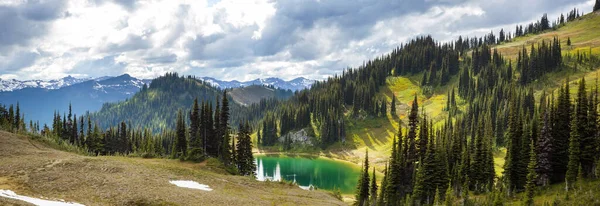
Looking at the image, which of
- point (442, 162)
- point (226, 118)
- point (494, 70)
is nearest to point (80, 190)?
point (226, 118)

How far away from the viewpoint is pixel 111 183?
41.1 metres

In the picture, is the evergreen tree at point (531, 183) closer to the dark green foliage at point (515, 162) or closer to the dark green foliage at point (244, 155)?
the dark green foliage at point (515, 162)

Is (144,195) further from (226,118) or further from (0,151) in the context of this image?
(226,118)

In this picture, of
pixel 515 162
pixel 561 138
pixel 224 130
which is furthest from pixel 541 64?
pixel 224 130

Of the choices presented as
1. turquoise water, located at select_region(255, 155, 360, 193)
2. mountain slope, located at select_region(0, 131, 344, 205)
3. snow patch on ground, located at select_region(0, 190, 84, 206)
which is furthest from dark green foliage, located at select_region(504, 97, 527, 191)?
snow patch on ground, located at select_region(0, 190, 84, 206)

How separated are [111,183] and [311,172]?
338 feet

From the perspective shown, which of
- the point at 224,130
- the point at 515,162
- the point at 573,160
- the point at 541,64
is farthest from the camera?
the point at 541,64

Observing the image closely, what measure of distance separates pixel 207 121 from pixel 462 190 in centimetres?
5918

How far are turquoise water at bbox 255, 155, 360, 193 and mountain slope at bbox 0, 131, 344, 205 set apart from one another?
55.9 metres

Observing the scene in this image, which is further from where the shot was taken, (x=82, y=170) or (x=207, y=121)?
(x=207, y=121)

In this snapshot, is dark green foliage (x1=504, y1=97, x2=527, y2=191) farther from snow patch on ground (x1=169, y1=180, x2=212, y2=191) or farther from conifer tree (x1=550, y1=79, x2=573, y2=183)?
snow patch on ground (x1=169, y1=180, x2=212, y2=191)

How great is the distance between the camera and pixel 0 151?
49531 mm

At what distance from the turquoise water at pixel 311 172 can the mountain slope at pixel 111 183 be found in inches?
2200

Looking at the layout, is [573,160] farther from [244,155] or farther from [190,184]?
[244,155]
